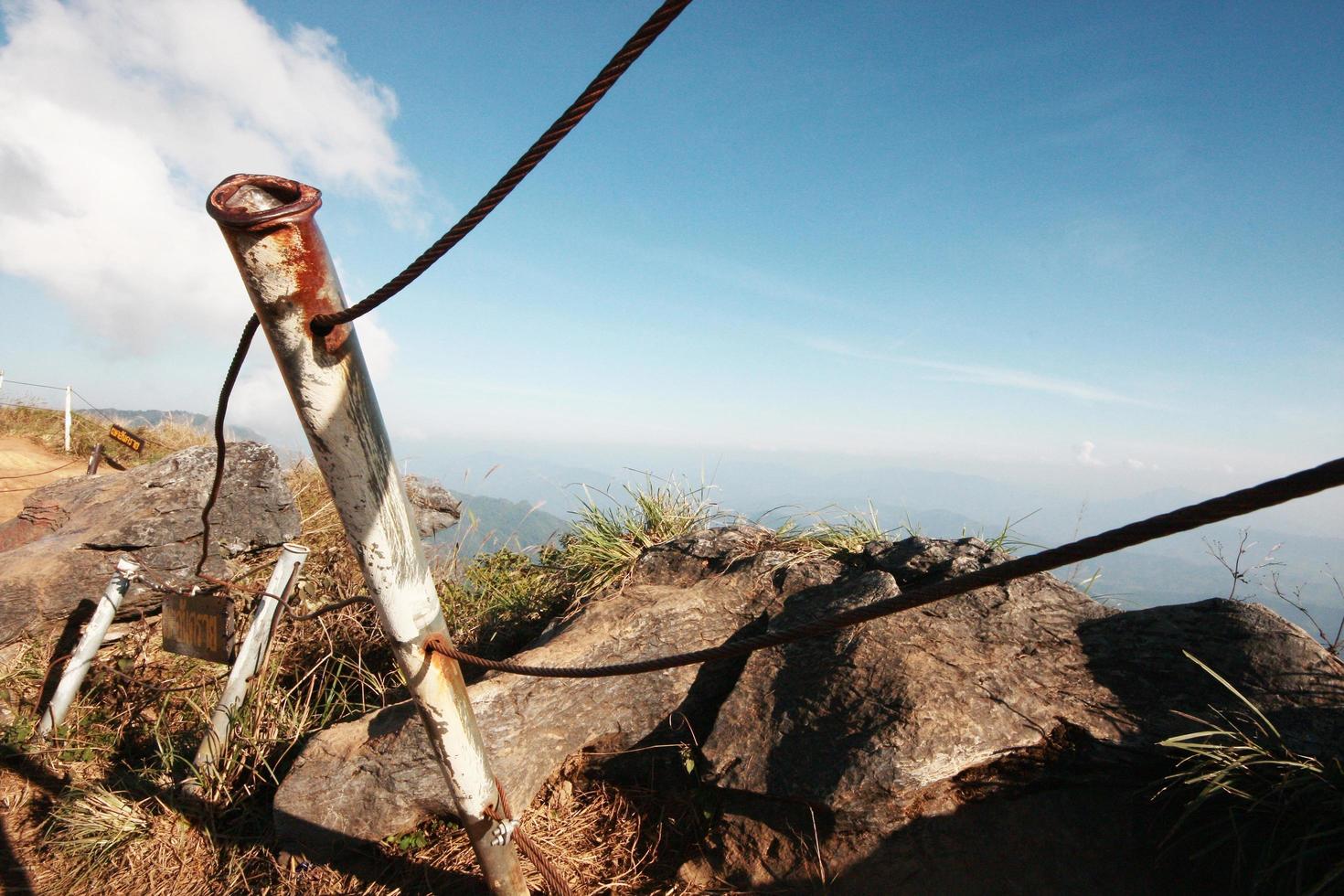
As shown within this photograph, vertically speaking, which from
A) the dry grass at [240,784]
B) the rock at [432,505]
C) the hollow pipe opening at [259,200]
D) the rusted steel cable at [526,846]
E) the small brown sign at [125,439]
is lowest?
the dry grass at [240,784]

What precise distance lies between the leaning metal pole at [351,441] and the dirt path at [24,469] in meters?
8.41

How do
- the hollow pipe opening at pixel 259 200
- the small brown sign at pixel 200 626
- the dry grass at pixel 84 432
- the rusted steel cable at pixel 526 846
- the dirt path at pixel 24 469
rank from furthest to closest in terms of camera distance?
the dry grass at pixel 84 432 < the dirt path at pixel 24 469 < the small brown sign at pixel 200 626 < the rusted steel cable at pixel 526 846 < the hollow pipe opening at pixel 259 200

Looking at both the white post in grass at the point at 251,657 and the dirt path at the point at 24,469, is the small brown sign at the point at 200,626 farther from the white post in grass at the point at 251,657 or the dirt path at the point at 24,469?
the dirt path at the point at 24,469

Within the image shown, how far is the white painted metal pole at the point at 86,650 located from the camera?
156 inches

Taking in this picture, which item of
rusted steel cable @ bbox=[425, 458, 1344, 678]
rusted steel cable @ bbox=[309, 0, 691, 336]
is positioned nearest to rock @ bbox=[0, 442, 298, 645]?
rusted steel cable @ bbox=[309, 0, 691, 336]

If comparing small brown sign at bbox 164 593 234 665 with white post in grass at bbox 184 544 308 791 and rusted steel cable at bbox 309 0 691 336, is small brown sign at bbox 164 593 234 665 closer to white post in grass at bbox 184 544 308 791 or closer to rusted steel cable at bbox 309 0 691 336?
white post in grass at bbox 184 544 308 791

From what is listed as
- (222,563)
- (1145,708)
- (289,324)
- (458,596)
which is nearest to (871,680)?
(1145,708)

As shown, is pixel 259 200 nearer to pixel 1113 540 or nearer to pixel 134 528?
pixel 1113 540

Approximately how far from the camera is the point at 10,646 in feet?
14.9

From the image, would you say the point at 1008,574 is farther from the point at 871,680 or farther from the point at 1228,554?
the point at 1228,554

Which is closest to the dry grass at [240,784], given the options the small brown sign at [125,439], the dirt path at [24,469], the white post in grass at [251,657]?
the white post in grass at [251,657]

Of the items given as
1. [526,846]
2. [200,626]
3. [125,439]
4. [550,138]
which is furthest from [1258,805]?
[125,439]

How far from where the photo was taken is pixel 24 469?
9.74 m

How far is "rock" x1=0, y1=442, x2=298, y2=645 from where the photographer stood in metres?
4.70
